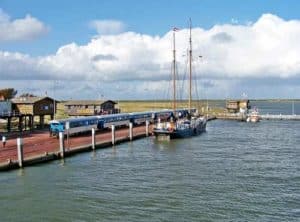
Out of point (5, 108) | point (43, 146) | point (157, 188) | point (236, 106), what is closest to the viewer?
point (157, 188)

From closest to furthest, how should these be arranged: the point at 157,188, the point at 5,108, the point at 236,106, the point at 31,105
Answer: the point at 157,188
the point at 5,108
the point at 31,105
the point at 236,106

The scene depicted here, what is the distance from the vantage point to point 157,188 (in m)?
41.9

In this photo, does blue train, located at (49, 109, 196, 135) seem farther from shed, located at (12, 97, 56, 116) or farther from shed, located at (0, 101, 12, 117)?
shed, located at (0, 101, 12, 117)

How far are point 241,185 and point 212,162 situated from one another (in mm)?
14063

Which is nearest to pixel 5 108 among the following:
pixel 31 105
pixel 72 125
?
pixel 31 105

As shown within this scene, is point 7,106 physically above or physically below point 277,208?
above

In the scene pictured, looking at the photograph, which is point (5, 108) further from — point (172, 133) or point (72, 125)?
point (172, 133)

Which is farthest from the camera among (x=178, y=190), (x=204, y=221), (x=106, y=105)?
(x=106, y=105)

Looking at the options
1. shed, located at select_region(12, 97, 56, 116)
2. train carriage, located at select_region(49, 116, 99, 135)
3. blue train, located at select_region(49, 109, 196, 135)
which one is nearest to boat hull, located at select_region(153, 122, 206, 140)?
train carriage, located at select_region(49, 116, 99, 135)

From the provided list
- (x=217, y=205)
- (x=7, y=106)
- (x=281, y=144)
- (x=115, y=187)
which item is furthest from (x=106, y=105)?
(x=217, y=205)

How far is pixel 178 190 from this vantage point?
41.1 m

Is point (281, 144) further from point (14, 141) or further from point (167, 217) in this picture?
point (167, 217)

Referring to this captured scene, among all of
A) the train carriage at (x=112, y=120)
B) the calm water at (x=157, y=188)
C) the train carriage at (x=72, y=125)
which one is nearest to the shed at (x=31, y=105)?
the train carriage at (x=72, y=125)

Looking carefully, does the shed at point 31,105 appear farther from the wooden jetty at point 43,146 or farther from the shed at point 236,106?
the shed at point 236,106
